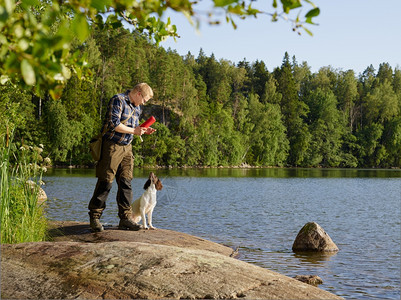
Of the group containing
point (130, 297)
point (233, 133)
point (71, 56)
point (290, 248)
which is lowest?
point (290, 248)

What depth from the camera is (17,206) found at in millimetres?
7203

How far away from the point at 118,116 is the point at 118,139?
364mm

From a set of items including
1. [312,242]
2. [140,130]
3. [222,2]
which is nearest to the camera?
[222,2]

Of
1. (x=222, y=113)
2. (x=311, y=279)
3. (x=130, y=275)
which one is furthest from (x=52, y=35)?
(x=222, y=113)

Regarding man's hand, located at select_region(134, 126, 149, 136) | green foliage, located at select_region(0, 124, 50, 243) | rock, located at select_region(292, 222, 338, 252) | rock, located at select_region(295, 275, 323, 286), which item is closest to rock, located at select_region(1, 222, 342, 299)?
green foliage, located at select_region(0, 124, 50, 243)

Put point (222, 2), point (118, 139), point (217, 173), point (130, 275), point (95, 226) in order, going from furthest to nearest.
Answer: point (217, 173) < point (95, 226) < point (118, 139) < point (130, 275) < point (222, 2)

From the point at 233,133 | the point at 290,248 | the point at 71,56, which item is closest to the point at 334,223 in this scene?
the point at 290,248

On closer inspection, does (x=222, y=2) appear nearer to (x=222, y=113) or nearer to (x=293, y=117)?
(x=222, y=113)

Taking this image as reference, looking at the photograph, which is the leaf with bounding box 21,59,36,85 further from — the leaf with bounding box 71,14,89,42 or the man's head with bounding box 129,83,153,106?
the man's head with bounding box 129,83,153,106

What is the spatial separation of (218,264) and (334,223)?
46.2 feet

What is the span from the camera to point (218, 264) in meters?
5.01

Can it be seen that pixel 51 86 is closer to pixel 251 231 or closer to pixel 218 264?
pixel 218 264

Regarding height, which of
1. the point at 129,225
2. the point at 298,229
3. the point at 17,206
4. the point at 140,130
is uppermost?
the point at 140,130

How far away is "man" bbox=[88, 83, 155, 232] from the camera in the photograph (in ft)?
23.5
